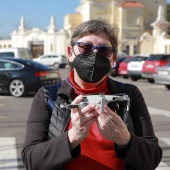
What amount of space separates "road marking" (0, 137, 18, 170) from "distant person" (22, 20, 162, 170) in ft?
12.3

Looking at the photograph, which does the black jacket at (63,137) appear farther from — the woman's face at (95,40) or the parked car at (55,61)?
the parked car at (55,61)

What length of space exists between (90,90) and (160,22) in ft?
205

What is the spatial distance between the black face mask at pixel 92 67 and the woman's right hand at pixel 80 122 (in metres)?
0.30

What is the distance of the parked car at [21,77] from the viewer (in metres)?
16.4

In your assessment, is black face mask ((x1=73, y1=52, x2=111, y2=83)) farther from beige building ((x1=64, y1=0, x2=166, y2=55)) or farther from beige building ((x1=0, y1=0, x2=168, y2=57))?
beige building ((x1=64, y1=0, x2=166, y2=55))

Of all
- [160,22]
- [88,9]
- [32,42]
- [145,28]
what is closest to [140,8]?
[145,28]

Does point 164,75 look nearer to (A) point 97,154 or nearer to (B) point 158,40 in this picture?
(A) point 97,154

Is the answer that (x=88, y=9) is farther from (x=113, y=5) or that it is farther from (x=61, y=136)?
(x=61, y=136)

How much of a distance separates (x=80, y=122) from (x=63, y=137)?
214 mm

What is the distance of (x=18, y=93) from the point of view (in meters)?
16.4

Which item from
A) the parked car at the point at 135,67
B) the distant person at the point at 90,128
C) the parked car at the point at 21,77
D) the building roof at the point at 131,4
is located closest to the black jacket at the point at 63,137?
the distant person at the point at 90,128

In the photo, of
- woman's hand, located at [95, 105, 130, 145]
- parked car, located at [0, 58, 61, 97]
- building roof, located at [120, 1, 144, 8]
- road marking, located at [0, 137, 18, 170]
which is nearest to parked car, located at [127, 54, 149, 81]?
parked car, located at [0, 58, 61, 97]

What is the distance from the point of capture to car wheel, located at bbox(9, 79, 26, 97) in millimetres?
16406

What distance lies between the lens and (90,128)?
2604 millimetres
